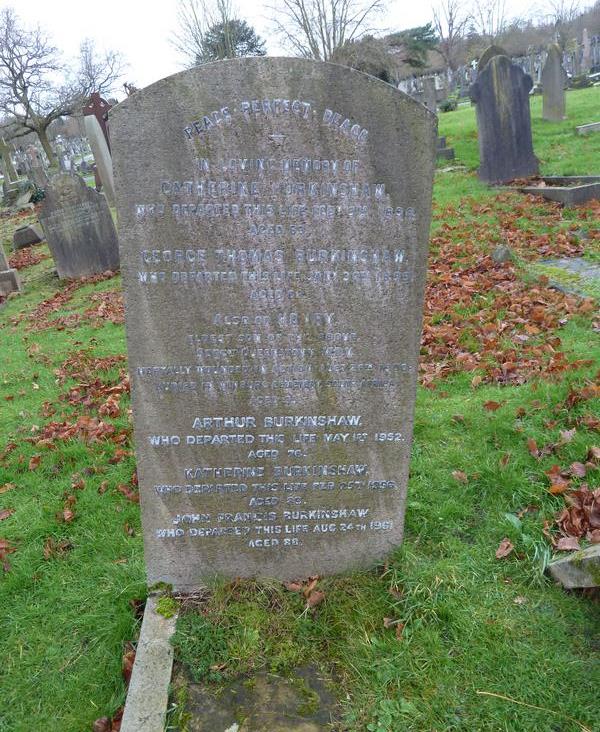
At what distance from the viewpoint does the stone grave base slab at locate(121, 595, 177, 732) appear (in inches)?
85.7

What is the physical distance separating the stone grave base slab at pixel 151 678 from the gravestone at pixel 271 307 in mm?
303

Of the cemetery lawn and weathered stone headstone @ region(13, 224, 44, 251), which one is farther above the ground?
weathered stone headstone @ region(13, 224, 44, 251)

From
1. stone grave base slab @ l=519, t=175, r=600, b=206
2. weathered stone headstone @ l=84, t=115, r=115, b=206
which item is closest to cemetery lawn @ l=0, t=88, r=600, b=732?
stone grave base slab @ l=519, t=175, r=600, b=206

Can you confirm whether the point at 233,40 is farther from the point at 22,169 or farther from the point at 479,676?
the point at 479,676

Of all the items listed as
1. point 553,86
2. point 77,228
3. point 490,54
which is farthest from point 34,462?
point 553,86

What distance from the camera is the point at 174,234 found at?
88.0 inches

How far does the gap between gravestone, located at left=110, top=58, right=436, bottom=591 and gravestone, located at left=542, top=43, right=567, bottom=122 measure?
48.6 feet

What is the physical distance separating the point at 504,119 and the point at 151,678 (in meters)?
11.3

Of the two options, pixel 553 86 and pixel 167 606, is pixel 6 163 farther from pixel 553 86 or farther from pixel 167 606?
pixel 167 606

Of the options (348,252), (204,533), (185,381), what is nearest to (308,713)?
(204,533)

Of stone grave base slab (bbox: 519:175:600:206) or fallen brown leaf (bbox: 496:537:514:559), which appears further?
stone grave base slab (bbox: 519:175:600:206)

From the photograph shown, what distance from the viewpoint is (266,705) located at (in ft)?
7.31

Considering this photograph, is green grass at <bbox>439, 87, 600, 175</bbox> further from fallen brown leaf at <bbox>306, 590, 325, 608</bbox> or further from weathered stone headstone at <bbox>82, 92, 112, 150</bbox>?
fallen brown leaf at <bbox>306, 590, 325, 608</bbox>

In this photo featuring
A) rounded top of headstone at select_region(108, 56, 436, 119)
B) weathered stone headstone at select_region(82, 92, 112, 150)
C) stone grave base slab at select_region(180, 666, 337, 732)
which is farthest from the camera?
weathered stone headstone at select_region(82, 92, 112, 150)
